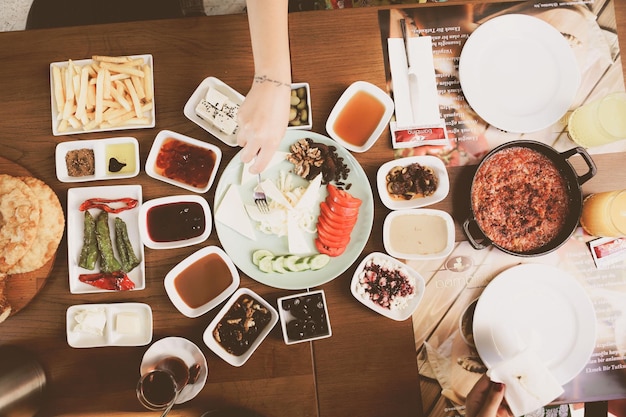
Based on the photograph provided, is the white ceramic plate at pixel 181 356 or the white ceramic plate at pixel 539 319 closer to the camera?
the white ceramic plate at pixel 181 356

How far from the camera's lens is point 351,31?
7.14ft

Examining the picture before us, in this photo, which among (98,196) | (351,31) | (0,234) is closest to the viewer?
(0,234)

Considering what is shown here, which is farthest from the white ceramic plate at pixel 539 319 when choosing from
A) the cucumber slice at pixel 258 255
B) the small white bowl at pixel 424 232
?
the cucumber slice at pixel 258 255

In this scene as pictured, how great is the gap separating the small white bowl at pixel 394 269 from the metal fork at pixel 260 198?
546mm

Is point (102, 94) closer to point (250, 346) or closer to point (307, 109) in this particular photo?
point (307, 109)

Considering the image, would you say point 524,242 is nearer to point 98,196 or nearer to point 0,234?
point 98,196

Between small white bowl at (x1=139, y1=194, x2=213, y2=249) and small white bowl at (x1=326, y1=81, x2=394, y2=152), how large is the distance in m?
0.72

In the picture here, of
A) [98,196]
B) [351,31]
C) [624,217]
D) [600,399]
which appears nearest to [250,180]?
[98,196]

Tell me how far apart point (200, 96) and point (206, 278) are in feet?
2.94

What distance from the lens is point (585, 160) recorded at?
1.95 m

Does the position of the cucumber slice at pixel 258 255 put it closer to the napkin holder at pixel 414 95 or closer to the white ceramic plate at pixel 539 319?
the napkin holder at pixel 414 95

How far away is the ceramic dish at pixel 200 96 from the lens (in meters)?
2.07

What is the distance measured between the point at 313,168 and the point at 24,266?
1407 millimetres

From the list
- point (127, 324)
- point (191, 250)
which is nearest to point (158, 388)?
point (127, 324)
